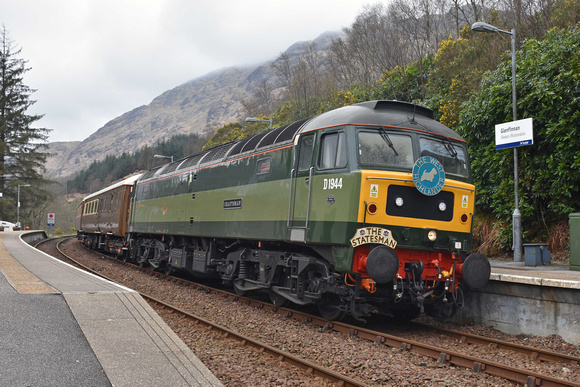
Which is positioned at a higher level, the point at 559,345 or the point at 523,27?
the point at 523,27

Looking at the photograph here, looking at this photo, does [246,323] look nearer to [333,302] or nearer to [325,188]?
[333,302]

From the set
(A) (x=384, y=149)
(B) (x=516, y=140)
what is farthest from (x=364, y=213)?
(B) (x=516, y=140)

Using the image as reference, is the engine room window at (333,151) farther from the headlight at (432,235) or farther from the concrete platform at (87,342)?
the concrete platform at (87,342)

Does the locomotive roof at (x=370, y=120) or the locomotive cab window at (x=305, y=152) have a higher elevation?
the locomotive roof at (x=370, y=120)

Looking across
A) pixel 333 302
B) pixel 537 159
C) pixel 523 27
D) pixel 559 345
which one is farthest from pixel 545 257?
pixel 523 27

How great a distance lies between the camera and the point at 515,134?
12.1 m

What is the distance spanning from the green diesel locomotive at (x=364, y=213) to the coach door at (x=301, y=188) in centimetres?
2

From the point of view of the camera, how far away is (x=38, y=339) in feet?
20.9

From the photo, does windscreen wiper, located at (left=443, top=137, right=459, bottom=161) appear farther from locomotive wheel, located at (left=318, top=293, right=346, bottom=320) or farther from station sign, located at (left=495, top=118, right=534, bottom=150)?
station sign, located at (left=495, top=118, right=534, bottom=150)

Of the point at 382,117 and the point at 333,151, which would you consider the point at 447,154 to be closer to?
the point at 382,117

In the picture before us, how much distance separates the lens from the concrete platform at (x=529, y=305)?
24.8 ft

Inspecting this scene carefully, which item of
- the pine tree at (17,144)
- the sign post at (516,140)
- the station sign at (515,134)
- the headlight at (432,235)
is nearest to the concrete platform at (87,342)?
the headlight at (432,235)

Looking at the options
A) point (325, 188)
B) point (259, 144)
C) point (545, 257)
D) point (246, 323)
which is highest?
point (259, 144)

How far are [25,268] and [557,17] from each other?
1853cm
